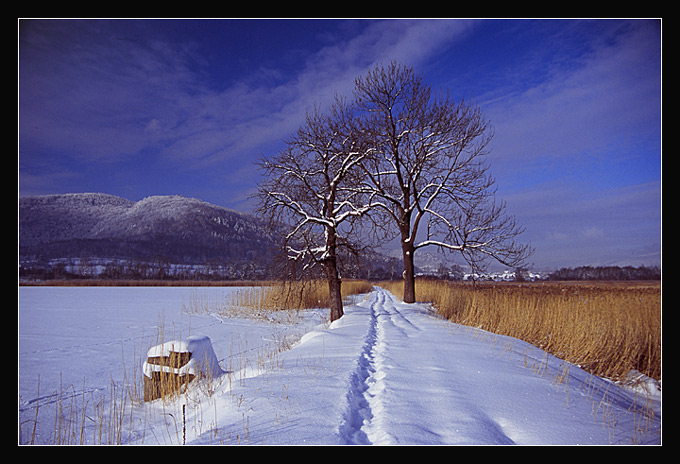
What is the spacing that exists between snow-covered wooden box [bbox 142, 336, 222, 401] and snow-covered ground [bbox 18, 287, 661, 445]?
0.57ft

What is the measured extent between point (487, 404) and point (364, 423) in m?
1.16

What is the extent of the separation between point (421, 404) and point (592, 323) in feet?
16.4

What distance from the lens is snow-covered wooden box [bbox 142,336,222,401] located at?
14.0 ft

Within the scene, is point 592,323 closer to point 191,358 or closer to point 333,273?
point 333,273

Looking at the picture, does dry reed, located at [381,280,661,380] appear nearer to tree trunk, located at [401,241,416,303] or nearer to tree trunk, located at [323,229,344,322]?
tree trunk, located at [323,229,344,322]

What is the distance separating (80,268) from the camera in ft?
139

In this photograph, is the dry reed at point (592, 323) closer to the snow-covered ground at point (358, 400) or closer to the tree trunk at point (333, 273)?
the snow-covered ground at point (358, 400)

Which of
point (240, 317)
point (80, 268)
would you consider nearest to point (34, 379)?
point (240, 317)

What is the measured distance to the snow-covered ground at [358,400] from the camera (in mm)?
2529

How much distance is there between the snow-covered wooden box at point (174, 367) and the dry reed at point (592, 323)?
19.5 ft

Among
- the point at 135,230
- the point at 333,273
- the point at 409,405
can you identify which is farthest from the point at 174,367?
the point at 135,230

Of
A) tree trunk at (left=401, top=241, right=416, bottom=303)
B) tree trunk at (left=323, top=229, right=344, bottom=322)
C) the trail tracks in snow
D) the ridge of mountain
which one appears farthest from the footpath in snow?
the ridge of mountain

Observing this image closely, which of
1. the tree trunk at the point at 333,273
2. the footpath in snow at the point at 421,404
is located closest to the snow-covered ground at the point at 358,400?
the footpath in snow at the point at 421,404

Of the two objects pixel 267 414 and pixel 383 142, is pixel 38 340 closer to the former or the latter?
pixel 267 414
